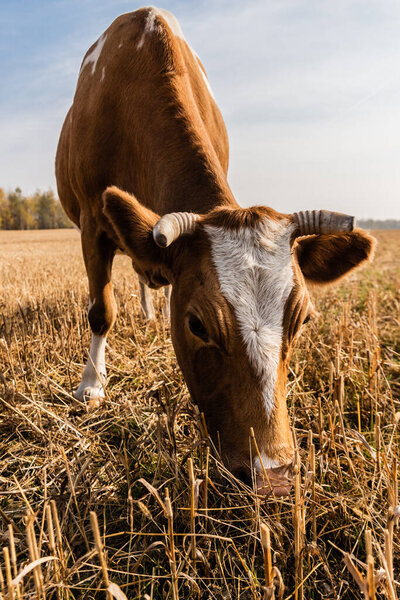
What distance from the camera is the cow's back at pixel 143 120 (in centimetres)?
319

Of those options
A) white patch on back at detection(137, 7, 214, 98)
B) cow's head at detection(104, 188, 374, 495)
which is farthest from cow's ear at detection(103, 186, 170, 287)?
white patch on back at detection(137, 7, 214, 98)

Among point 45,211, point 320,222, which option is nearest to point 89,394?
point 320,222

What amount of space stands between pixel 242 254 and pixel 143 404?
164 cm

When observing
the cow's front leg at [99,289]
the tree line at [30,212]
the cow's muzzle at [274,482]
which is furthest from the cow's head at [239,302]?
the tree line at [30,212]

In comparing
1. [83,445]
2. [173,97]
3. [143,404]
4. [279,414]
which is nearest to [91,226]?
[173,97]

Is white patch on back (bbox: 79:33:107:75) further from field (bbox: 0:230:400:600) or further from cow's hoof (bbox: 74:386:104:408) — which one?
cow's hoof (bbox: 74:386:104:408)

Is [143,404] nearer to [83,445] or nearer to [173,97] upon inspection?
[83,445]

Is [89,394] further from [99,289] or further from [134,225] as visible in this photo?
[134,225]

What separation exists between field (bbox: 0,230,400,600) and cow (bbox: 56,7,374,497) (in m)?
0.22

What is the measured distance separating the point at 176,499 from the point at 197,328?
802mm

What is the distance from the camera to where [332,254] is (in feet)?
9.16

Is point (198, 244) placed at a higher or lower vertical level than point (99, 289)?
higher

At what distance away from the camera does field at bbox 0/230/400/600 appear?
5.46 feet

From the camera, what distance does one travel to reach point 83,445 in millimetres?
2766
